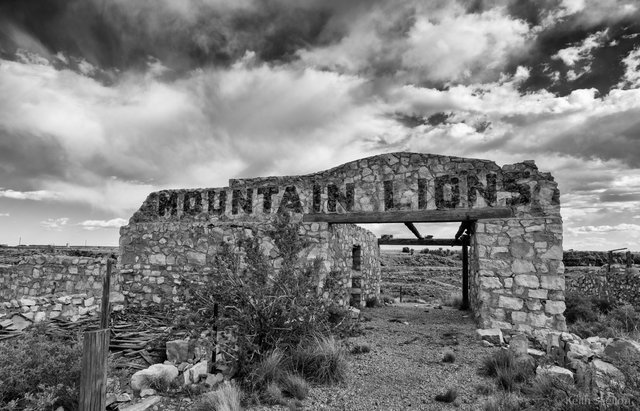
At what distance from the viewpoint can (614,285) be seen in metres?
14.1

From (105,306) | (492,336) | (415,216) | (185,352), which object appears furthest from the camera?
(415,216)

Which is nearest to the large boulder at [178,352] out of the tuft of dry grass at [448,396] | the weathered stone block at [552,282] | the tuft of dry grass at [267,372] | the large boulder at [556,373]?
the tuft of dry grass at [267,372]

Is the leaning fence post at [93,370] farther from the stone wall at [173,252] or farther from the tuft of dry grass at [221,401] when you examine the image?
the stone wall at [173,252]

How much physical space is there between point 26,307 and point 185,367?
14.2 feet

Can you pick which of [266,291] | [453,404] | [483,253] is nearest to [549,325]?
[483,253]

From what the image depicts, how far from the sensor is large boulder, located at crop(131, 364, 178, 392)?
4.51 m

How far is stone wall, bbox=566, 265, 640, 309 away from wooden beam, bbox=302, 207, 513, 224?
874 cm

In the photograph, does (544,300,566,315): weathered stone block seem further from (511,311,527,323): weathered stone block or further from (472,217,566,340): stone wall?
(511,311,527,323): weathered stone block

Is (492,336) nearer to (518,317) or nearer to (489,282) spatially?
(518,317)

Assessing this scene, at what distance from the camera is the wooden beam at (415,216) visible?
800cm

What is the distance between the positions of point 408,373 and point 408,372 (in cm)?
5

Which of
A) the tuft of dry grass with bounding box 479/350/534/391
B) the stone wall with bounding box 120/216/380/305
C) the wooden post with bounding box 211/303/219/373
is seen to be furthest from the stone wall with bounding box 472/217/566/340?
the wooden post with bounding box 211/303/219/373

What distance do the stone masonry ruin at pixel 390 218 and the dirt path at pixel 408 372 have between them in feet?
3.82

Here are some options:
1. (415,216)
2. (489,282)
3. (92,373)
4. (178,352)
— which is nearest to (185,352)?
(178,352)
